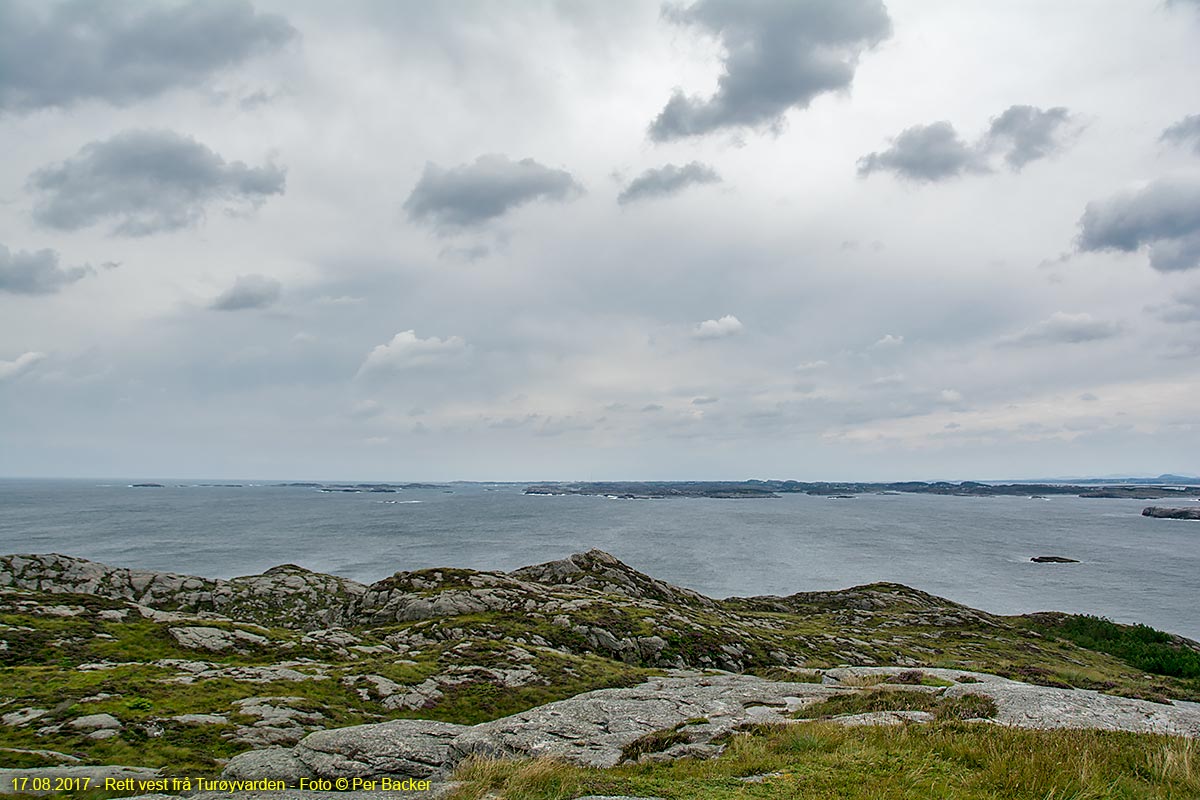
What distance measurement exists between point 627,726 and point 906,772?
9.92 metres

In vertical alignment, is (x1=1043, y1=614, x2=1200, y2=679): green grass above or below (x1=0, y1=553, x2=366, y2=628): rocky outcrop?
below

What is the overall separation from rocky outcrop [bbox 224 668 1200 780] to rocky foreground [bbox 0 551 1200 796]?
0.10m

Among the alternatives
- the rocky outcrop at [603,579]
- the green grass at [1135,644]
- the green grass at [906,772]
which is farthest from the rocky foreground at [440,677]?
the rocky outcrop at [603,579]

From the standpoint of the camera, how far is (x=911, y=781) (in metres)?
11.3

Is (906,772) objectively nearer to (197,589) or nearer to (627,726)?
(627,726)

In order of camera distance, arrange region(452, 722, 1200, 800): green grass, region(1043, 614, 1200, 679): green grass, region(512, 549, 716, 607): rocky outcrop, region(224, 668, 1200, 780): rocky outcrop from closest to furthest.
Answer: region(452, 722, 1200, 800): green grass < region(224, 668, 1200, 780): rocky outcrop < region(1043, 614, 1200, 679): green grass < region(512, 549, 716, 607): rocky outcrop

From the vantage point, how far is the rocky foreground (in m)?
16.6

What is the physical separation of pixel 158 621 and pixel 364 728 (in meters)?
20.7

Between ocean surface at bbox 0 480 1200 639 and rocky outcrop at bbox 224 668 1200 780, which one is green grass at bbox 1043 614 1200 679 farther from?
rocky outcrop at bbox 224 668 1200 780

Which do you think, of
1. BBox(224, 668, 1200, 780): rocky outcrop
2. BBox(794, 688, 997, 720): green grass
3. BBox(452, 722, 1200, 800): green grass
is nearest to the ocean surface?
BBox(224, 668, 1200, 780): rocky outcrop

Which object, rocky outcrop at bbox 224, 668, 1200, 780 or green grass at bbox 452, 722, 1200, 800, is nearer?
green grass at bbox 452, 722, 1200, 800

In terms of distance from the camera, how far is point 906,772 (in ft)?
38.5

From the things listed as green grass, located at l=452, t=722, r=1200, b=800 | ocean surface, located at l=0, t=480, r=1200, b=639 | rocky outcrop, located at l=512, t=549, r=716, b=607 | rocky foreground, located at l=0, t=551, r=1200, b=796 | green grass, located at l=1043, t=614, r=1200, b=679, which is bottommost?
ocean surface, located at l=0, t=480, r=1200, b=639

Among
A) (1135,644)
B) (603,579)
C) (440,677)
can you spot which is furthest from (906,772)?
(1135,644)
